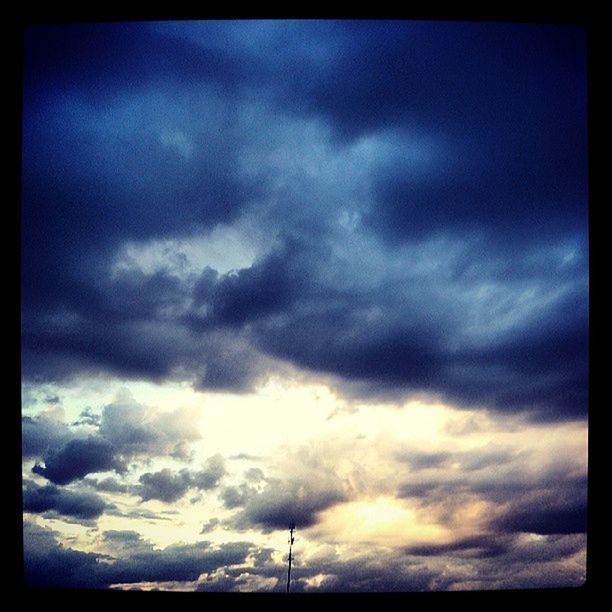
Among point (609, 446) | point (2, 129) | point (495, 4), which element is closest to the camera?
point (609, 446)

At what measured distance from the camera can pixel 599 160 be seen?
2.53 meters

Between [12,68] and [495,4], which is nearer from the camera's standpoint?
[12,68]

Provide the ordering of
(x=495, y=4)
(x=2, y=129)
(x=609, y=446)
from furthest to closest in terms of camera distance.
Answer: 1. (x=495, y=4)
2. (x=2, y=129)
3. (x=609, y=446)

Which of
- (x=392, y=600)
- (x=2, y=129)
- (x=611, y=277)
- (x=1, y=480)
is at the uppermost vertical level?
(x=2, y=129)

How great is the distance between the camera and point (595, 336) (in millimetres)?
2469

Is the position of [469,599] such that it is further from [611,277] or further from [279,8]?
[279,8]

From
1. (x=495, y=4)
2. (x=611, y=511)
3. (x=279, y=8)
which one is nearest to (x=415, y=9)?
(x=495, y=4)

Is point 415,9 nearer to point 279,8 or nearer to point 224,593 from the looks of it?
point 279,8

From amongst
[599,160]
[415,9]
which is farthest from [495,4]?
[599,160]

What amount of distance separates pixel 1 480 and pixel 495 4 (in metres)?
3.22

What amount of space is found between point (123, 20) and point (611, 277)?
268 cm

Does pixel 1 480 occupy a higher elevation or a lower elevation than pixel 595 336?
lower

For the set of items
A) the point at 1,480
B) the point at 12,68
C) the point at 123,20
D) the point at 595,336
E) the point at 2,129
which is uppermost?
the point at 123,20

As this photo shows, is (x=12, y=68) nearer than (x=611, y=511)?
No
